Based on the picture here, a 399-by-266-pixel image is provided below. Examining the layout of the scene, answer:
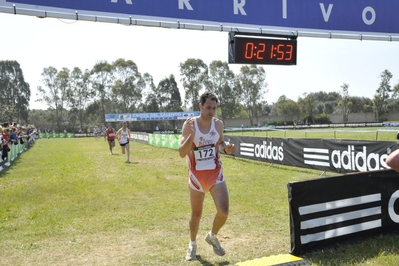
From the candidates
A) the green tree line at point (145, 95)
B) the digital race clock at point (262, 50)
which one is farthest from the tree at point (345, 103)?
the digital race clock at point (262, 50)

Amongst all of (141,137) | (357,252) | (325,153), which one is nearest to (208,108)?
(357,252)

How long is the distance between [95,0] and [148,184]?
6.03 meters

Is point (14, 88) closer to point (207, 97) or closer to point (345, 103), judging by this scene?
point (345, 103)

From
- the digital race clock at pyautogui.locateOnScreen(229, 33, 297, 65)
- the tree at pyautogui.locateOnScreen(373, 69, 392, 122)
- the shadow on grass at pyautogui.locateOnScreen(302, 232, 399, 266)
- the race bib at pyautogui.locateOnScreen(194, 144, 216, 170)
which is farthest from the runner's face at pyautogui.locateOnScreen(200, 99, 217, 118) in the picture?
the tree at pyautogui.locateOnScreen(373, 69, 392, 122)

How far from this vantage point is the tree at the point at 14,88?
89.3 meters

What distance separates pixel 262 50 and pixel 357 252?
5.03 m

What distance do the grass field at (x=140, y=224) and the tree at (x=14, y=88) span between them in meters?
87.7

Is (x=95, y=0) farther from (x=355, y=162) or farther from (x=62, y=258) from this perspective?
(x=355, y=162)

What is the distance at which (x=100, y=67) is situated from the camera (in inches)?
3438

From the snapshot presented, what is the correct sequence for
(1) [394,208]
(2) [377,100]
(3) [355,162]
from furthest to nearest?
(2) [377,100] < (3) [355,162] < (1) [394,208]

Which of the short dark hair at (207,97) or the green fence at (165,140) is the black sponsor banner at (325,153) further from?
the green fence at (165,140)

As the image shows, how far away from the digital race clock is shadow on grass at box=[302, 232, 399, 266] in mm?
4636

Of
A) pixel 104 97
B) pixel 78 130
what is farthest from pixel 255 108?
pixel 78 130

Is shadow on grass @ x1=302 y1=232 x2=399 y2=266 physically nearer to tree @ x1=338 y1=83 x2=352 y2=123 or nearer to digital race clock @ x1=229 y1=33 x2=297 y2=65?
digital race clock @ x1=229 y1=33 x2=297 y2=65
